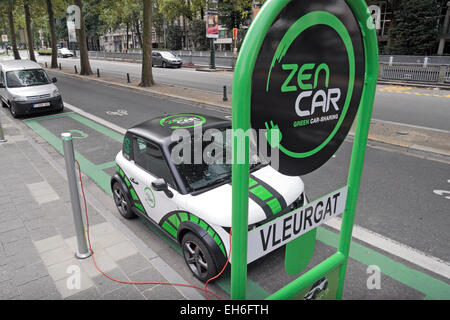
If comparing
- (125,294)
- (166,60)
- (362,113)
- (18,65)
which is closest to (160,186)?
(125,294)

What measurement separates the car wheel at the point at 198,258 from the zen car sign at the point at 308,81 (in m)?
1.87

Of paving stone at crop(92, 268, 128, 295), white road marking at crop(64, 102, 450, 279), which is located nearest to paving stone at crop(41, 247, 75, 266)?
paving stone at crop(92, 268, 128, 295)

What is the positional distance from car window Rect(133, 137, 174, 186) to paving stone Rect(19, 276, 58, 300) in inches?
67.6

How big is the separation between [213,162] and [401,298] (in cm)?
259

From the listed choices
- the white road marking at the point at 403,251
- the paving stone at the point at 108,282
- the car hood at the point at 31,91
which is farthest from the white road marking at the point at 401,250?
the car hood at the point at 31,91

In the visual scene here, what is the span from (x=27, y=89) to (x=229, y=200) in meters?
Result: 11.5

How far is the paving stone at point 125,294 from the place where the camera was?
11.2ft

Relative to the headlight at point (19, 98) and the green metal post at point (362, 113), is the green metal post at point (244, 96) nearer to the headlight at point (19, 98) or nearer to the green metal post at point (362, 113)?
the green metal post at point (362, 113)

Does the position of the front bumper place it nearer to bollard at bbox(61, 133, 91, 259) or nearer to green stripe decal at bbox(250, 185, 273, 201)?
bollard at bbox(61, 133, 91, 259)

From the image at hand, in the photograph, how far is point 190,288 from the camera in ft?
11.8

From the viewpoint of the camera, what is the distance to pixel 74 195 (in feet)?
12.6

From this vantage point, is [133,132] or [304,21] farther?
[133,132]

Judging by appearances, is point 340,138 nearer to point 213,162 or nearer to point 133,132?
point 213,162
